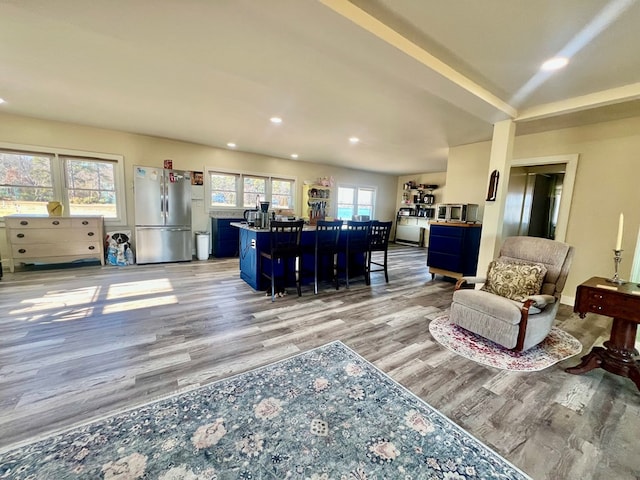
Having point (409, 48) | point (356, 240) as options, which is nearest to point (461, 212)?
point (356, 240)

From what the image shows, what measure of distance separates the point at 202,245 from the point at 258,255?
105 inches

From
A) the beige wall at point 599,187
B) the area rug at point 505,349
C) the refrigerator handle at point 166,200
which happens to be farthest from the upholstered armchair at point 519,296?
the refrigerator handle at point 166,200

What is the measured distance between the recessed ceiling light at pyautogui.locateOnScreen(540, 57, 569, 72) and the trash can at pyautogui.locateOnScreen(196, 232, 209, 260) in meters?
5.91

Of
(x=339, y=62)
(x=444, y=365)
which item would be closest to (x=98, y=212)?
(x=339, y=62)

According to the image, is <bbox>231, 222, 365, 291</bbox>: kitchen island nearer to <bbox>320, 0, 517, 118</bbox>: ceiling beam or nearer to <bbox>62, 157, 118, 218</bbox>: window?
<bbox>320, 0, 517, 118</bbox>: ceiling beam

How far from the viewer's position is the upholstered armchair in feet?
7.57

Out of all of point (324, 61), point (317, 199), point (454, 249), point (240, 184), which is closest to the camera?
point (324, 61)

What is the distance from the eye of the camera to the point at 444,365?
85.0 inches

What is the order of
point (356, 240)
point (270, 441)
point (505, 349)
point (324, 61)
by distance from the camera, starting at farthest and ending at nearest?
point (356, 240) < point (505, 349) < point (324, 61) < point (270, 441)

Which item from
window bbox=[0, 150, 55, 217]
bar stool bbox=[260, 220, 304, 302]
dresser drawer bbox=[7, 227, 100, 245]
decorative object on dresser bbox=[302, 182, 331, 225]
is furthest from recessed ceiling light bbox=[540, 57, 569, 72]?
window bbox=[0, 150, 55, 217]

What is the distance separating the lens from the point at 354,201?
8750mm

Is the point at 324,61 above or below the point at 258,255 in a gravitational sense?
above

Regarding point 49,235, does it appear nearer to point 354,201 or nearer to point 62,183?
point 62,183

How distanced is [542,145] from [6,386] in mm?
6326
